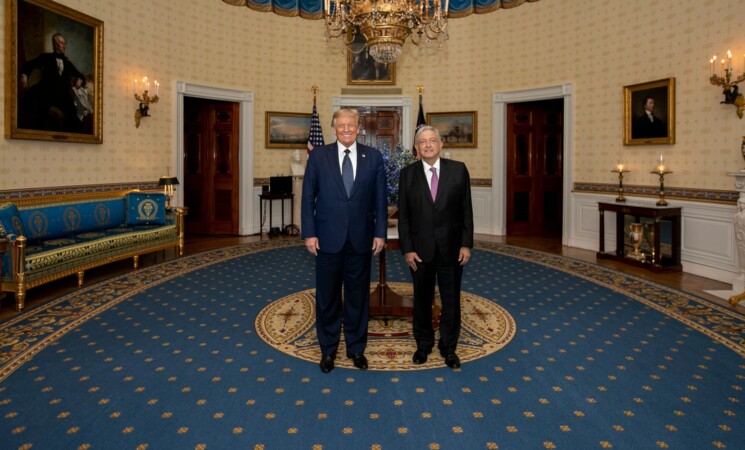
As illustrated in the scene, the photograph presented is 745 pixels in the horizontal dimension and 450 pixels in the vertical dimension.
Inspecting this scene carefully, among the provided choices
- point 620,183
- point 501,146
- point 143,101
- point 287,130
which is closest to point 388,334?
point 620,183

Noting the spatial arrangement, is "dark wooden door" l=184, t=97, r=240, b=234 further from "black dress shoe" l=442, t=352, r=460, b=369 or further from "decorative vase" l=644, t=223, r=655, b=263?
"black dress shoe" l=442, t=352, r=460, b=369

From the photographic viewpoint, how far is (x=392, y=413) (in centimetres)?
299

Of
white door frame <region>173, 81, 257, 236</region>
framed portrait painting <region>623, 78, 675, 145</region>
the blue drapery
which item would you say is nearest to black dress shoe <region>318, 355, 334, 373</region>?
framed portrait painting <region>623, 78, 675, 145</region>

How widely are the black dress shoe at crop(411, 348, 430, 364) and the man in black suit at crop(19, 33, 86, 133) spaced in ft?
19.8

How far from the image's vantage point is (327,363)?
140 inches

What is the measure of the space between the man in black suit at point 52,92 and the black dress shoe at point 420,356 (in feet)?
19.8

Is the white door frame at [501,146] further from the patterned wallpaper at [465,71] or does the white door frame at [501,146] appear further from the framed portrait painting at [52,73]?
the framed portrait painting at [52,73]

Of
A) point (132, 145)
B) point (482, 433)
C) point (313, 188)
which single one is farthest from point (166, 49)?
point (482, 433)

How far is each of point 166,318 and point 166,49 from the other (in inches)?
248

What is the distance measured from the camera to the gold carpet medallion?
12.6ft

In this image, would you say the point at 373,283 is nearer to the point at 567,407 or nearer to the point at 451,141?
the point at 567,407

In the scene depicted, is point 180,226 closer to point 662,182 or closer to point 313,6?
point 313,6

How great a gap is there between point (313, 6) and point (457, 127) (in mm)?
4265

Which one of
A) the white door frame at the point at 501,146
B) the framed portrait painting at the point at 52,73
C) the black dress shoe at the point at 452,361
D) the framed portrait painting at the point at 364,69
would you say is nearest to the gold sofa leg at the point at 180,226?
the framed portrait painting at the point at 52,73
